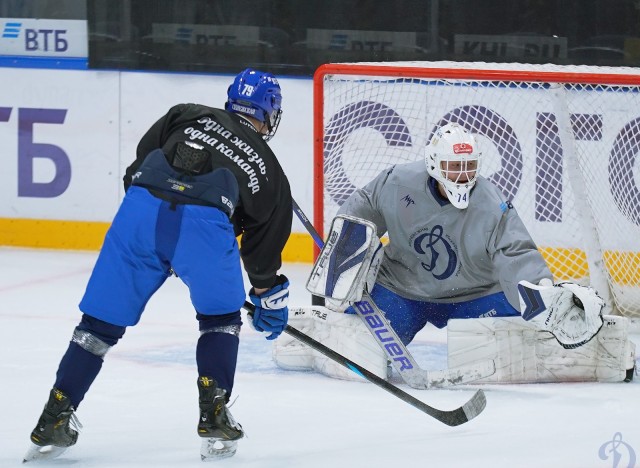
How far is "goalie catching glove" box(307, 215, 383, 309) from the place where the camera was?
374cm

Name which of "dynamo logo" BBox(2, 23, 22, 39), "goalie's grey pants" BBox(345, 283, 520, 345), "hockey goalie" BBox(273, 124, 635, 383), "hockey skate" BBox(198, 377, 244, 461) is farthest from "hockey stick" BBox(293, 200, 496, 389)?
"dynamo logo" BBox(2, 23, 22, 39)

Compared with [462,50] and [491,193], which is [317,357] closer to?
[491,193]

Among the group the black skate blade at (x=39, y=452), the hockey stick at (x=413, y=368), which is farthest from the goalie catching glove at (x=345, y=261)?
the black skate blade at (x=39, y=452)

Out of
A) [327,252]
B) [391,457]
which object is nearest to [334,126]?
[327,252]

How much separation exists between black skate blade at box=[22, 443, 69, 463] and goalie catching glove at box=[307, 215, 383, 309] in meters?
1.11

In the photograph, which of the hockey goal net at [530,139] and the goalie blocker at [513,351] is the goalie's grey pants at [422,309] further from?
the hockey goal net at [530,139]

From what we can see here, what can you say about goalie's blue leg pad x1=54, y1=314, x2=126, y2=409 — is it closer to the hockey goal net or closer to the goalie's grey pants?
the goalie's grey pants

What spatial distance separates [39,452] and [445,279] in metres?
1.49

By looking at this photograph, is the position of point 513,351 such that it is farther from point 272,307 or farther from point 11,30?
point 11,30

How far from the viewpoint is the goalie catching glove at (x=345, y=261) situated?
3740mm

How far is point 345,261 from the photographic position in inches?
148

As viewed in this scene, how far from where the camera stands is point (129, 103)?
6.36 m

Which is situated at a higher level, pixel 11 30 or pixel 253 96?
pixel 11 30

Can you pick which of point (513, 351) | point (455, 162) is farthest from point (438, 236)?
point (513, 351)
